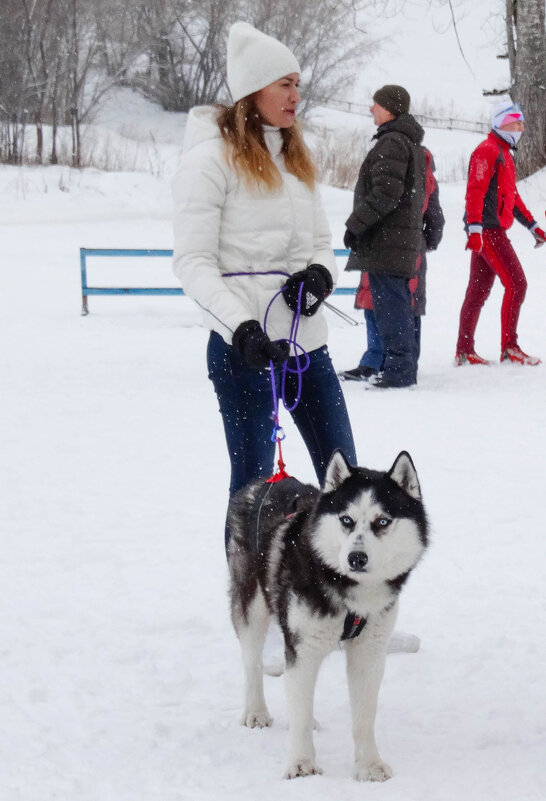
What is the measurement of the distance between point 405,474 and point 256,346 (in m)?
0.58

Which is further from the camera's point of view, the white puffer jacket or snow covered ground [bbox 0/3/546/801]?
the white puffer jacket

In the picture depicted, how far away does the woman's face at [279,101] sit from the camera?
9.32 ft

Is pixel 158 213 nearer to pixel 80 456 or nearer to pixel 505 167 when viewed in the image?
pixel 505 167

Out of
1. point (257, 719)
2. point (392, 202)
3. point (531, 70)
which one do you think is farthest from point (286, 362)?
point (531, 70)

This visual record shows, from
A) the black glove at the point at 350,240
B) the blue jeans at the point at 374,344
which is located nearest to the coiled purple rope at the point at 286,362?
the black glove at the point at 350,240

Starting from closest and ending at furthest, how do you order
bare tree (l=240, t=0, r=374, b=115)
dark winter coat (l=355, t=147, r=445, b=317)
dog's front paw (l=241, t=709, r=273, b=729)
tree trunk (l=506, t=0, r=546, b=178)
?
dog's front paw (l=241, t=709, r=273, b=729), dark winter coat (l=355, t=147, r=445, b=317), tree trunk (l=506, t=0, r=546, b=178), bare tree (l=240, t=0, r=374, b=115)

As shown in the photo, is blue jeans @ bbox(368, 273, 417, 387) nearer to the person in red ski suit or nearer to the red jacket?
the person in red ski suit

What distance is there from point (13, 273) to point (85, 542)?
10858mm

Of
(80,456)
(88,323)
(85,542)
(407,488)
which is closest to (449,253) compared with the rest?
(88,323)

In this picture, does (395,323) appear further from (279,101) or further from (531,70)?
(531,70)

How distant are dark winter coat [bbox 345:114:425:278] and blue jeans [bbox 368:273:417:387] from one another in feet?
0.34

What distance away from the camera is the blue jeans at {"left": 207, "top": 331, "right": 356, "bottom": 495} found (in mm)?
2975

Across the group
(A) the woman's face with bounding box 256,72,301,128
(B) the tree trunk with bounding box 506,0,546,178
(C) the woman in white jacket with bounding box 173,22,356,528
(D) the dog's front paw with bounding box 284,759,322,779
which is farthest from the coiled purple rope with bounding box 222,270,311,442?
(B) the tree trunk with bounding box 506,0,546,178

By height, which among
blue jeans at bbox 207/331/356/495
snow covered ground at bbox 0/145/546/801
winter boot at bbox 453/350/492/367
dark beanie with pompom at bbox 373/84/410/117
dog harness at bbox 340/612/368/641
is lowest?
snow covered ground at bbox 0/145/546/801
